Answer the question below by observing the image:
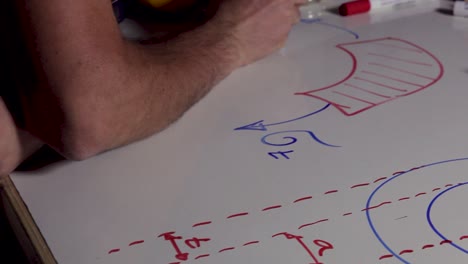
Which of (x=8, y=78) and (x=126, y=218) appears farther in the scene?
(x=8, y=78)

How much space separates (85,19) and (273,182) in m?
0.25

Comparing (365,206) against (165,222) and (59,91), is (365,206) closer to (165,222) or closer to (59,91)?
(165,222)

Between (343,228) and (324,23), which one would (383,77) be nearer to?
(324,23)

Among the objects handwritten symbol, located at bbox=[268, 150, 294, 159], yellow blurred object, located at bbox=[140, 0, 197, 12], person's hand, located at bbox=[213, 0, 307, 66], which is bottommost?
handwritten symbol, located at bbox=[268, 150, 294, 159]

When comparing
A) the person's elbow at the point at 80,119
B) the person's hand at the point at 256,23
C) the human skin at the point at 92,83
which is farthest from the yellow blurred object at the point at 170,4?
the person's elbow at the point at 80,119

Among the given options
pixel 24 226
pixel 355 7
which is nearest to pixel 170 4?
pixel 355 7

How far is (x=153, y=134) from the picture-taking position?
2.70 ft

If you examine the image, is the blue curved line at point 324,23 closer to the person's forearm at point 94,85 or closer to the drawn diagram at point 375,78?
the drawn diagram at point 375,78

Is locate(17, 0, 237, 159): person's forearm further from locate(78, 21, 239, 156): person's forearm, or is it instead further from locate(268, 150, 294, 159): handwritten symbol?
locate(268, 150, 294, 159): handwritten symbol

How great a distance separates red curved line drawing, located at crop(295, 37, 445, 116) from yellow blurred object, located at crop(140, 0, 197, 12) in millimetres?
278

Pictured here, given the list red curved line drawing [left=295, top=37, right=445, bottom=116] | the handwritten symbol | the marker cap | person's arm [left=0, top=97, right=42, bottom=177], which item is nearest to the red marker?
the marker cap

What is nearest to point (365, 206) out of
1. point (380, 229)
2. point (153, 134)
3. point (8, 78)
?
point (380, 229)

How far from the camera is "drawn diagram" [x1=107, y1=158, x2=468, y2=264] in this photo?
1.94 ft

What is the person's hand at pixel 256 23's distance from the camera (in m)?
0.99
